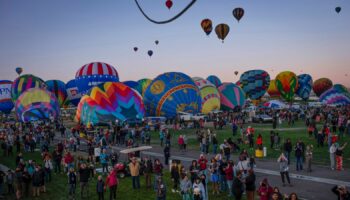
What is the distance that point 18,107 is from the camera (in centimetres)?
4616

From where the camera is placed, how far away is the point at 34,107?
45344 millimetres

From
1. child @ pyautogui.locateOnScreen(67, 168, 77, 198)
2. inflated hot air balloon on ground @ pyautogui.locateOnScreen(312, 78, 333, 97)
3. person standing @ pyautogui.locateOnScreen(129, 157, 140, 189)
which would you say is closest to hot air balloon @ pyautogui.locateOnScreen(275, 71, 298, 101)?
inflated hot air balloon on ground @ pyautogui.locateOnScreen(312, 78, 333, 97)

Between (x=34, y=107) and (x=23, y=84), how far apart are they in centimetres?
1271

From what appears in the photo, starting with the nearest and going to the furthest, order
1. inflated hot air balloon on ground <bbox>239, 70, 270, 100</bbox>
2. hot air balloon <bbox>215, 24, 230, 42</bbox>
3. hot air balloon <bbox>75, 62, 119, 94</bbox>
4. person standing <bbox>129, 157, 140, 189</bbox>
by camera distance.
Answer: person standing <bbox>129, 157, 140, 189</bbox>
hot air balloon <bbox>215, 24, 230, 42</bbox>
hot air balloon <bbox>75, 62, 119, 94</bbox>
inflated hot air balloon on ground <bbox>239, 70, 270, 100</bbox>

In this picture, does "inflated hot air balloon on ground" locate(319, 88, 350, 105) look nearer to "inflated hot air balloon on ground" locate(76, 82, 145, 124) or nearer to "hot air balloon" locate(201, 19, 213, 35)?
"hot air balloon" locate(201, 19, 213, 35)

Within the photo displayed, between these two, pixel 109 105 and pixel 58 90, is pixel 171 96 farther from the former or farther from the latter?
pixel 58 90

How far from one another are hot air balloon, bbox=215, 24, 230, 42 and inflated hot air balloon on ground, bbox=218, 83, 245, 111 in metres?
19.2

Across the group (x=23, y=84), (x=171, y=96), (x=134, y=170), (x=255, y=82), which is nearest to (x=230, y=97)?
(x=255, y=82)

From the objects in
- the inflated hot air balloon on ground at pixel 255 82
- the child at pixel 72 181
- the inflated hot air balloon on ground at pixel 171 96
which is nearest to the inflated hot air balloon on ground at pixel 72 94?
the inflated hot air balloon on ground at pixel 171 96

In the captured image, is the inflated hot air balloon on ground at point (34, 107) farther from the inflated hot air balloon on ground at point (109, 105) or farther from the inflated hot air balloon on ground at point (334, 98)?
the inflated hot air balloon on ground at point (334, 98)

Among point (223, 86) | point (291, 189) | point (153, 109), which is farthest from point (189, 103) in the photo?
point (291, 189)

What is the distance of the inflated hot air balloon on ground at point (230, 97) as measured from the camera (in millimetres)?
59906

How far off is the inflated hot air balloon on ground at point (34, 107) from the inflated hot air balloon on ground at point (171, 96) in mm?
13164

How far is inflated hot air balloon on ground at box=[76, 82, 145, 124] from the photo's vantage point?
3728cm
